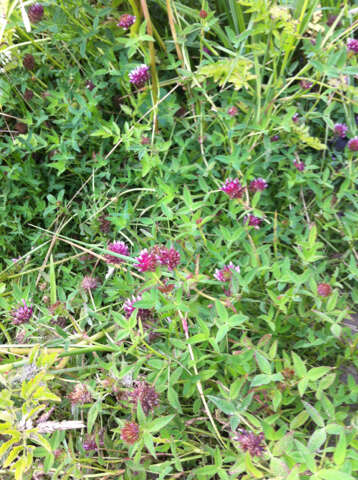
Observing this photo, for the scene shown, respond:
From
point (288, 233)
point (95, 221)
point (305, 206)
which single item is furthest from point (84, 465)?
point (305, 206)

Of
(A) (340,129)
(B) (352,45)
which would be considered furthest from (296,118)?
(B) (352,45)

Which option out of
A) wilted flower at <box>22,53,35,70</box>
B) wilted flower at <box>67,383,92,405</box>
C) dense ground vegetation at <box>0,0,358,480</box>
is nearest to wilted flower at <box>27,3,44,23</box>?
dense ground vegetation at <box>0,0,358,480</box>

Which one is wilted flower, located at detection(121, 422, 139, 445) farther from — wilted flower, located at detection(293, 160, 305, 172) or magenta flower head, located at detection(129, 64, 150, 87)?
magenta flower head, located at detection(129, 64, 150, 87)

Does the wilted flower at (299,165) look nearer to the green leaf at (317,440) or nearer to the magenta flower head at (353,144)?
the magenta flower head at (353,144)

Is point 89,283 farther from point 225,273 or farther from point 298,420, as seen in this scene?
Result: point 298,420

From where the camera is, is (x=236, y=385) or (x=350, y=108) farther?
(x=350, y=108)

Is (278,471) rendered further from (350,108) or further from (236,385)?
(350,108)
